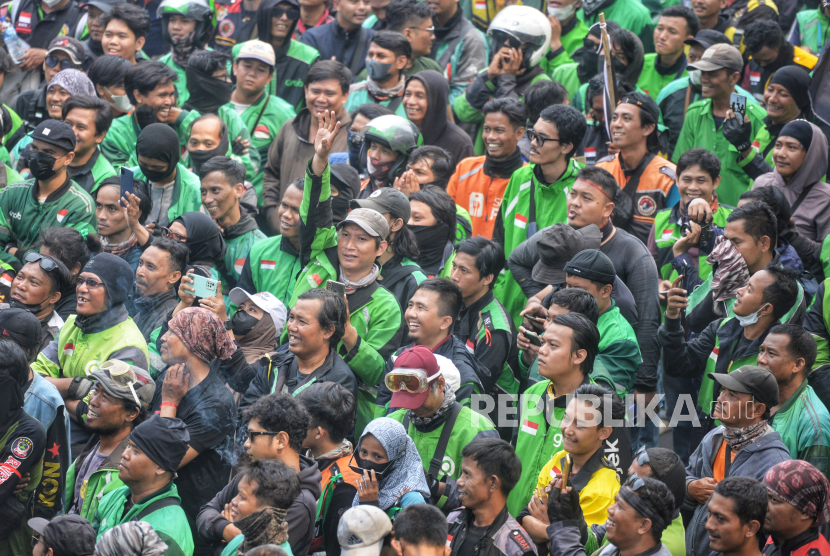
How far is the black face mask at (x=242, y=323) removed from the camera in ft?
21.4

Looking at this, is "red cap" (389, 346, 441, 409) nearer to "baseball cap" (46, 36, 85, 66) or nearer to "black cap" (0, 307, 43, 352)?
"black cap" (0, 307, 43, 352)

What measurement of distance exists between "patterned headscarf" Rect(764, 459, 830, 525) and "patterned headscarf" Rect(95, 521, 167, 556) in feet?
9.49

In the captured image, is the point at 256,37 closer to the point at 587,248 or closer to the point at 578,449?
the point at 587,248

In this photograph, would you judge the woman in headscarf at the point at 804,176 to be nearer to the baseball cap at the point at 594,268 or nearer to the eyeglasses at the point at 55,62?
the baseball cap at the point at 594,268

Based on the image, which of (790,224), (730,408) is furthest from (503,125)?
(730,408)

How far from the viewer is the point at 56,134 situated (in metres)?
7.73

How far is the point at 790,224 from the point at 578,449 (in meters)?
2.92

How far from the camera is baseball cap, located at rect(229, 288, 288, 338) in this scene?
660 cm

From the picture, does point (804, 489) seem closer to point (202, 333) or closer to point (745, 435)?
point (745, 435)

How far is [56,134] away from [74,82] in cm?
143

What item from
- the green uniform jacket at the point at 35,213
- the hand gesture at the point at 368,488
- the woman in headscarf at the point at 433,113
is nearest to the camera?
the hand gesture at the point at 368,488

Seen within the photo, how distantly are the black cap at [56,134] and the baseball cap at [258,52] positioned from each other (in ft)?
6.62

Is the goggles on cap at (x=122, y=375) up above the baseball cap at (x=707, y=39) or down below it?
below

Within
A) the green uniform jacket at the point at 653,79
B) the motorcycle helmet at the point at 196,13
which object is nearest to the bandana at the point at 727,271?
the green uniform jacket at the point at 653,79
